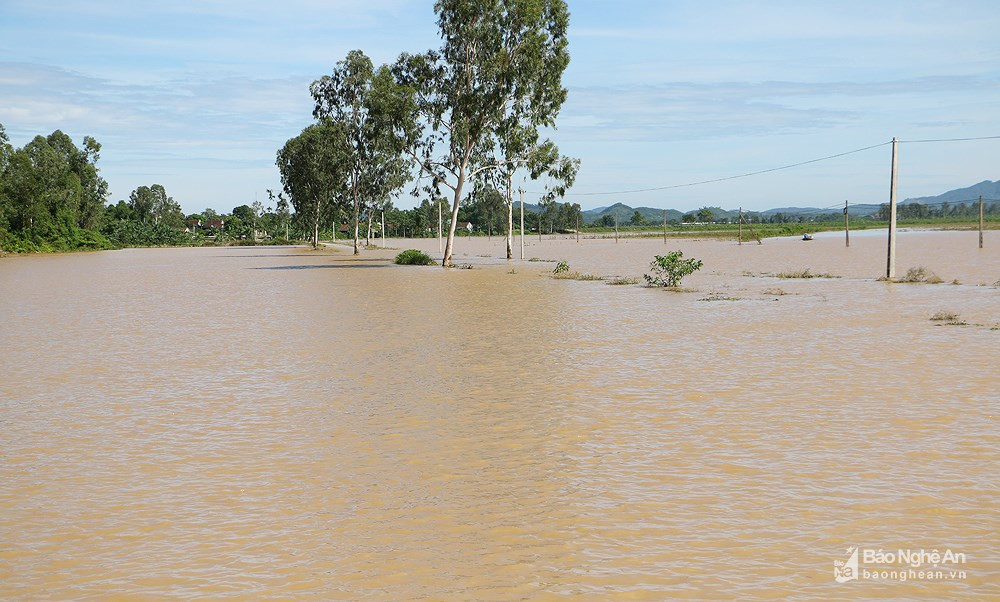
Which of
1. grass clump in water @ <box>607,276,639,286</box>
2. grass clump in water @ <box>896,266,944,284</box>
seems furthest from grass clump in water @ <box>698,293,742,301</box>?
grass clump in water @ <box>896,266,944,284</box>

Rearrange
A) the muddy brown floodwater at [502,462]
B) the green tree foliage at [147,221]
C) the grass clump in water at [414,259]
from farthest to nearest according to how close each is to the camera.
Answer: the green tree foliage at [147,221]
the grass clump in water at [414,259]
the muddy brown floodwater at [502,462]

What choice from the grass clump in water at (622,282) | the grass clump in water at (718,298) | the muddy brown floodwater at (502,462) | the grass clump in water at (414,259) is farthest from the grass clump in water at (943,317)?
the grass clump in water at (414,259)

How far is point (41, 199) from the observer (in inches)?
3578

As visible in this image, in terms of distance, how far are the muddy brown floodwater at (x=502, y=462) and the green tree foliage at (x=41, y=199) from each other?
7921 cm

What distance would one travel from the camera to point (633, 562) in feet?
19.7

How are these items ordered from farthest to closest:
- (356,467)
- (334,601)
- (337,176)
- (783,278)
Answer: (337,176)
(783,278)
(356,467)
(334,601)

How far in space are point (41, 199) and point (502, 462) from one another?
95589 mm

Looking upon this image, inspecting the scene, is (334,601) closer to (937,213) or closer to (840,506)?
(840,506)

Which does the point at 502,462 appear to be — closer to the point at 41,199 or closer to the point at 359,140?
the point at 359,140

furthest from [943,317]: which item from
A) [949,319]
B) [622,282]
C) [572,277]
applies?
[572,277]

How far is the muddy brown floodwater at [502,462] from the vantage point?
588 centimetres

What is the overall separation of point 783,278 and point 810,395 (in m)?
27.7

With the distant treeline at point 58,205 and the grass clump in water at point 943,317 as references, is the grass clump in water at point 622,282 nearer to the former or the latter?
the grass clump in water at point 943,317

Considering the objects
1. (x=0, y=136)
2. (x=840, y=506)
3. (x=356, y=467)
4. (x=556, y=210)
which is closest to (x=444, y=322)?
(x=356, y=467)
